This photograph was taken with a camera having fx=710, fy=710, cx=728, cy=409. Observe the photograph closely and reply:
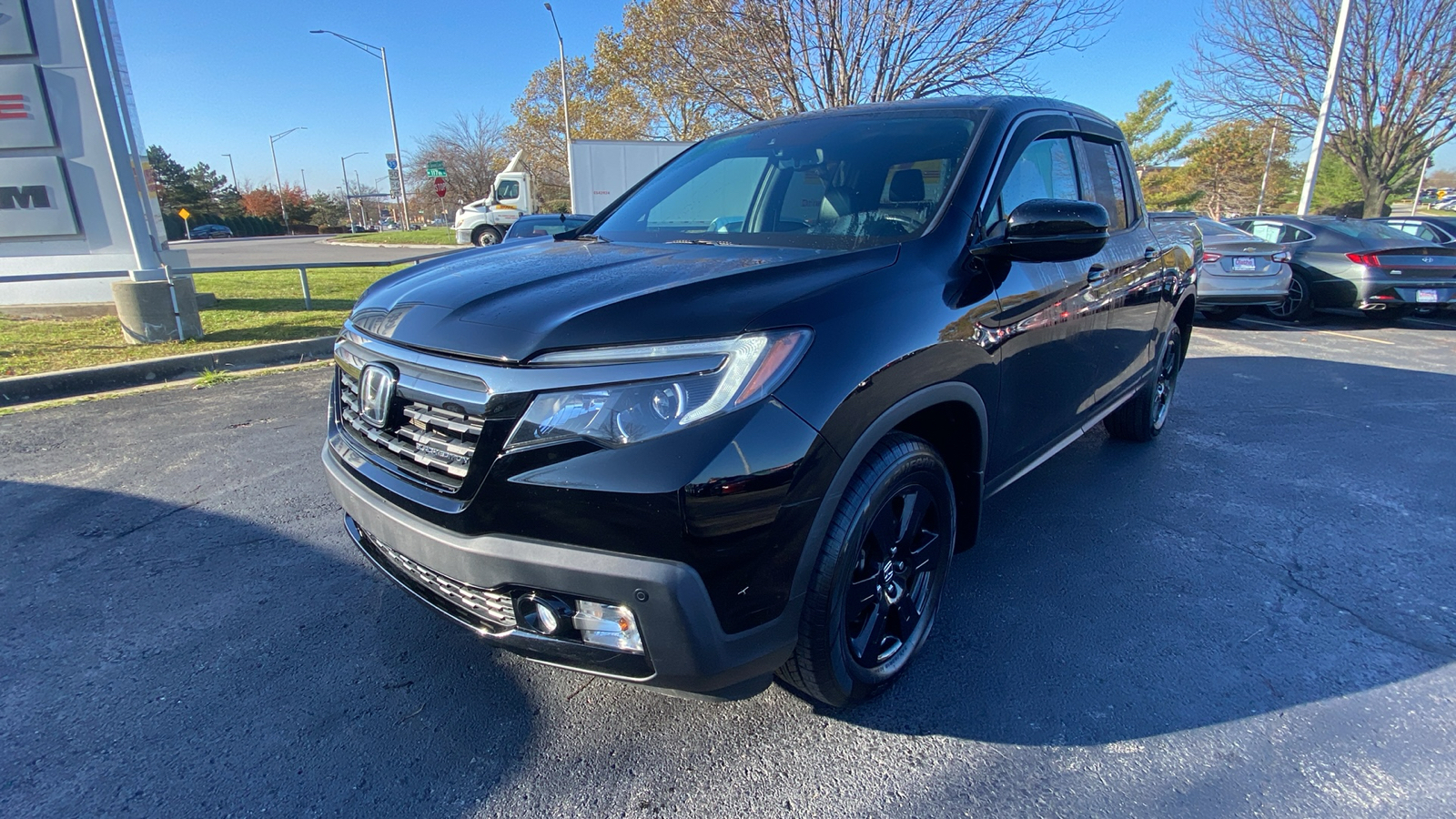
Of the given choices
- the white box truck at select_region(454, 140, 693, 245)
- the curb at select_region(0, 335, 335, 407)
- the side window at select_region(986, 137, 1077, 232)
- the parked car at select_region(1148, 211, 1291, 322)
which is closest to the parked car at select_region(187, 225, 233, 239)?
the white box truck at select_region(454, 140, 693, 245)

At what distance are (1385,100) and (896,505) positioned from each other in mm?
27770

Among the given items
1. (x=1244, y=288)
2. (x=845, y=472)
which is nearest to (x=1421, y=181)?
(x=1244, y=288)

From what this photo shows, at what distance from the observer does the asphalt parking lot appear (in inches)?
74.4

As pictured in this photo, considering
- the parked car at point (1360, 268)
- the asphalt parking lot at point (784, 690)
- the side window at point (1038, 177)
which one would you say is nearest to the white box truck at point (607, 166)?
the parked car at point (1360, 268)

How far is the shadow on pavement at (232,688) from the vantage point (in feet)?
6.20

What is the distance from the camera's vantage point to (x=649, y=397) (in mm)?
1585

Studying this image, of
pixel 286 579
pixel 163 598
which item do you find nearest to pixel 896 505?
pixel 286 579

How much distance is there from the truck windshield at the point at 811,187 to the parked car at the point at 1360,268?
35.3ft

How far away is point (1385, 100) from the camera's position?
20.6 metres

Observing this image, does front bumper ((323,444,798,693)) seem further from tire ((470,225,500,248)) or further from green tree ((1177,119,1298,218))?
green tree ((1177,119,1298,218))

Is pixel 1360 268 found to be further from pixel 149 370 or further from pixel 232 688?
pixel 149 370

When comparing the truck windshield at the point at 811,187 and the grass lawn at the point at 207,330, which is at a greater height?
the truck windshield at the point at 811,187

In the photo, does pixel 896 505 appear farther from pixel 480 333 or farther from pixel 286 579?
pixel 286 579

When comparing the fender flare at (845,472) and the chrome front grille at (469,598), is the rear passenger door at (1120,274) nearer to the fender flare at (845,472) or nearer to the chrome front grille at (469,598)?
the fender flare at (845,472)
